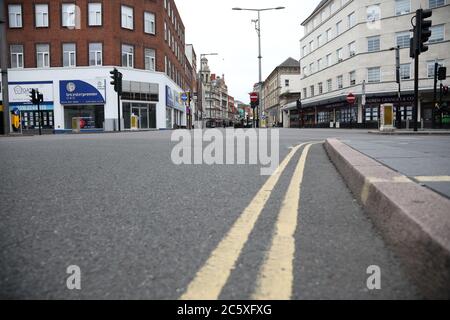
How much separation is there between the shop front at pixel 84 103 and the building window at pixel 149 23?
701 cm

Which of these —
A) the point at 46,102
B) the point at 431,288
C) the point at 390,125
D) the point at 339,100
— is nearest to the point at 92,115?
the point at 46,102

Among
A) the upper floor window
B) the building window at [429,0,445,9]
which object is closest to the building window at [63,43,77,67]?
the upper floor window

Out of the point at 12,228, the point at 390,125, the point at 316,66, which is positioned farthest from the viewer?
the point at 316,66

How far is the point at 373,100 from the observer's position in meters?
37.7

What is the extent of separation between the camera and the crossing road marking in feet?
4.94

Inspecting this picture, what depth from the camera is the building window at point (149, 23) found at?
110 ft

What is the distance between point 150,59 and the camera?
34.1m

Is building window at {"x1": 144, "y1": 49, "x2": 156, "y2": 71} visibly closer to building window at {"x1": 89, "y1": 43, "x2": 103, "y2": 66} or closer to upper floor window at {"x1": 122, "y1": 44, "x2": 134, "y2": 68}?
upper floor window at {"x1": 122, "y1": 44, "x2": 134, "y2": 68}

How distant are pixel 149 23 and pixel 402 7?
25.0 m

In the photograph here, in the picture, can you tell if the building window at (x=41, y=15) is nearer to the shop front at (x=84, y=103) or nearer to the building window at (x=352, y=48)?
the shop front at (x=84, y=103)

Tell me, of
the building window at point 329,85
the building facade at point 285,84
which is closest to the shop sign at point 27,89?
the building window at point 329,85

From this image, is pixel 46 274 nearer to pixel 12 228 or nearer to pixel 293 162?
pixel 12 228
